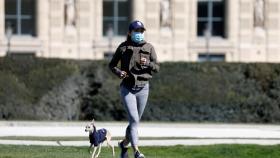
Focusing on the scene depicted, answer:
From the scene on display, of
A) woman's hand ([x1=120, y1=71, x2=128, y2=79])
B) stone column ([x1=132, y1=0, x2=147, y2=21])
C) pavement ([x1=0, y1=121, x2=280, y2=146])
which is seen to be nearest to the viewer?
woman's hand ([x1=120, y1=71, x2=128, y2=79])

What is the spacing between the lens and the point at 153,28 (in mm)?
49219

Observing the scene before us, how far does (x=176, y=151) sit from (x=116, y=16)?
1168 inches

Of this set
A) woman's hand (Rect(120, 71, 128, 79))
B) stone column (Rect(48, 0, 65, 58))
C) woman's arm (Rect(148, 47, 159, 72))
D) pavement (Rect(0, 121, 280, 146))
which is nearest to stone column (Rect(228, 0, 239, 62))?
stone column (Rect(48, 0, 65, 58))

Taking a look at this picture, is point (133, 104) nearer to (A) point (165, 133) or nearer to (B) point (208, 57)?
(A) point (165, 133)

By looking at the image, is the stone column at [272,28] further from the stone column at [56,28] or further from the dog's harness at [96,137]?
the dog's harness at [96,137]

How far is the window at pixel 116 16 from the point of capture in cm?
4950

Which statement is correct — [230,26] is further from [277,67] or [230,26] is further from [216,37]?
[277,67]

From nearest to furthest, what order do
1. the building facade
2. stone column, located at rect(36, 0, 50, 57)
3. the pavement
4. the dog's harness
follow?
the dog's harness < the pavement < stone column, located at rect(36, 0, 50, 57) < the building facade

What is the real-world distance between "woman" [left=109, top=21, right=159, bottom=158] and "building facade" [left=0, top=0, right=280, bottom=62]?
31.6 meters

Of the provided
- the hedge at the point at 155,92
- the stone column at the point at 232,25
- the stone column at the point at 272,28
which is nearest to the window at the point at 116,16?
the stone column at the point at 232,25

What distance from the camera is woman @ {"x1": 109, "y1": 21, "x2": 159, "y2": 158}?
53.7 feet

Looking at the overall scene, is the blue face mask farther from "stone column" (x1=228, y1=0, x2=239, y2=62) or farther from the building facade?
"stone column" (x1=228, y1=0, x2=239, y2=62)

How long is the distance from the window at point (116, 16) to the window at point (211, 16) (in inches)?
141

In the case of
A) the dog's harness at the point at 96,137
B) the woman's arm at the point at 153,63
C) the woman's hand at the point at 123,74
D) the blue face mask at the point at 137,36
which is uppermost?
the blue face mask at the point at 137,36
